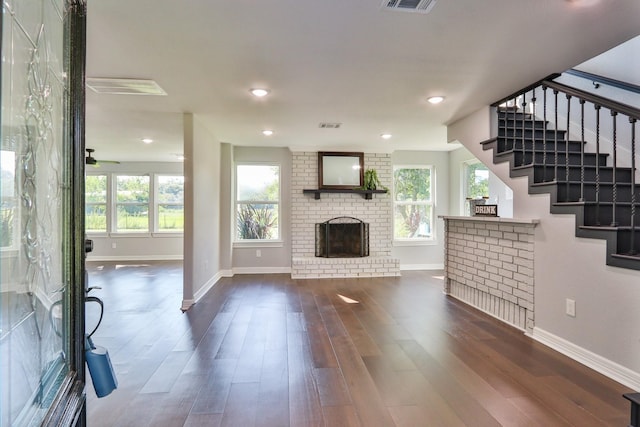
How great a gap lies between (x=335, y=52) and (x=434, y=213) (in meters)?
4.77

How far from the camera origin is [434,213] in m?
6.50

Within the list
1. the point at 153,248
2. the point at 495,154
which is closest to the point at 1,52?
the point at 495,154

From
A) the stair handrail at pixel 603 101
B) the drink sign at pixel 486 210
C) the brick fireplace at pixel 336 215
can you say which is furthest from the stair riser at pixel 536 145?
the brick fireplace at pixel 336 215

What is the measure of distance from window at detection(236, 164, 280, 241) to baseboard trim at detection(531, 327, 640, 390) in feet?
14.0

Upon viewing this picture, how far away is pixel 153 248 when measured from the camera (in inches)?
302

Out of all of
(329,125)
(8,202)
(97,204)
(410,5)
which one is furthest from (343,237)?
(97,204)

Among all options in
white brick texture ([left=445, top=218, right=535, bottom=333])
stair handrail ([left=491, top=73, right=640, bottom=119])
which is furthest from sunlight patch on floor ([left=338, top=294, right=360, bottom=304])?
stair handrail ([left=491, top=73, right=640, bottom=119])

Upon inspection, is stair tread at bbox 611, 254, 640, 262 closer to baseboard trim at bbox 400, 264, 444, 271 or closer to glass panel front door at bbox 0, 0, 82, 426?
glass panel front door at bbox 0, 0, 82, 426

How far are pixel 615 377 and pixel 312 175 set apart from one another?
15.4 ft

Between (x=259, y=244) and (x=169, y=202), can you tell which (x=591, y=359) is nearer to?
(x=259, y=244)

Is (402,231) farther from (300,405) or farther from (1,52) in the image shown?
(1,52)

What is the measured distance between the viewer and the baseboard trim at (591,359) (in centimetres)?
215

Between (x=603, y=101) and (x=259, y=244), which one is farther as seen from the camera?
(x=259, y=244)

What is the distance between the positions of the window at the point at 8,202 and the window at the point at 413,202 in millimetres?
6091
